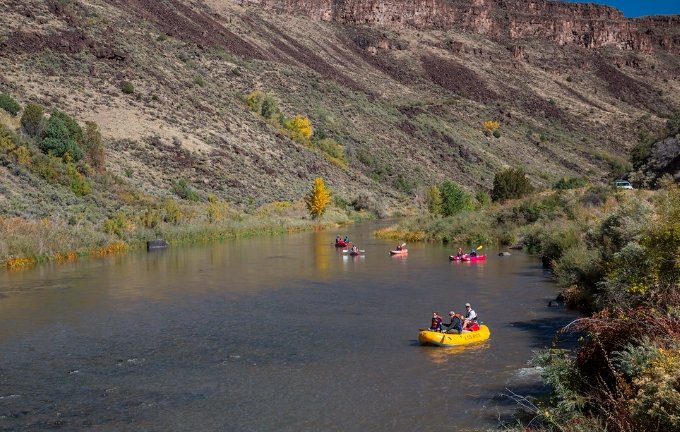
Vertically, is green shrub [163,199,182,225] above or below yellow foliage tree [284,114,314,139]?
below

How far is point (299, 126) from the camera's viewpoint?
8425cm

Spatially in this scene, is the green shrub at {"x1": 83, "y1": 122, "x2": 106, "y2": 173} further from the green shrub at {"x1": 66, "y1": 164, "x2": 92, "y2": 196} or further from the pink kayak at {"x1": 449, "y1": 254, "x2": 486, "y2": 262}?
the pink kayak at {"x1": 449, "y1": 254, "x2": 486, "y2": 262}

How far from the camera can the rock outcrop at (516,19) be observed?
145875 mm

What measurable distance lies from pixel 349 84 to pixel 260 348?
3657 inches

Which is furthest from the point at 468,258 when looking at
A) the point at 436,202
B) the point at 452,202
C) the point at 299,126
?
the point at 299,126

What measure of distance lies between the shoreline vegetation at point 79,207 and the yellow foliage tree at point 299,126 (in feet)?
79.5

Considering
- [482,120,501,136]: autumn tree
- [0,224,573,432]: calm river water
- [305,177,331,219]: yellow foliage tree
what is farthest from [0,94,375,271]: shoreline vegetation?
[482,120,501,136]: autumn tree

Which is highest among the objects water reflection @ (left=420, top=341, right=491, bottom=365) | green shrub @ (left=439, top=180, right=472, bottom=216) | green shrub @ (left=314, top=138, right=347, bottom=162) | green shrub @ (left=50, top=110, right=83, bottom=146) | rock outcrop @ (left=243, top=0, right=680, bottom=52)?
rock outcrop @ (left=243, top=0, right=680, bottom=52)

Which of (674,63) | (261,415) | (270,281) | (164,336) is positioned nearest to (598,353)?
(261,415)

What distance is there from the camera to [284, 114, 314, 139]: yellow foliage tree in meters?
83.2

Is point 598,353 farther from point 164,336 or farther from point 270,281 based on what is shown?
point 270,281

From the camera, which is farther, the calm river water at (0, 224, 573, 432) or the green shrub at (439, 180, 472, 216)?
the green shrub at (439, 180, 472, 216)

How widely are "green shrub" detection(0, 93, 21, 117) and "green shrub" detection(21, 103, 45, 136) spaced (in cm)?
339

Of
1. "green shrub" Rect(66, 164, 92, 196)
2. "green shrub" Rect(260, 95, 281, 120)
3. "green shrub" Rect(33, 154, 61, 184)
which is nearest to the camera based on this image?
"green shrub" Rect(33, 154, 61, 184)
